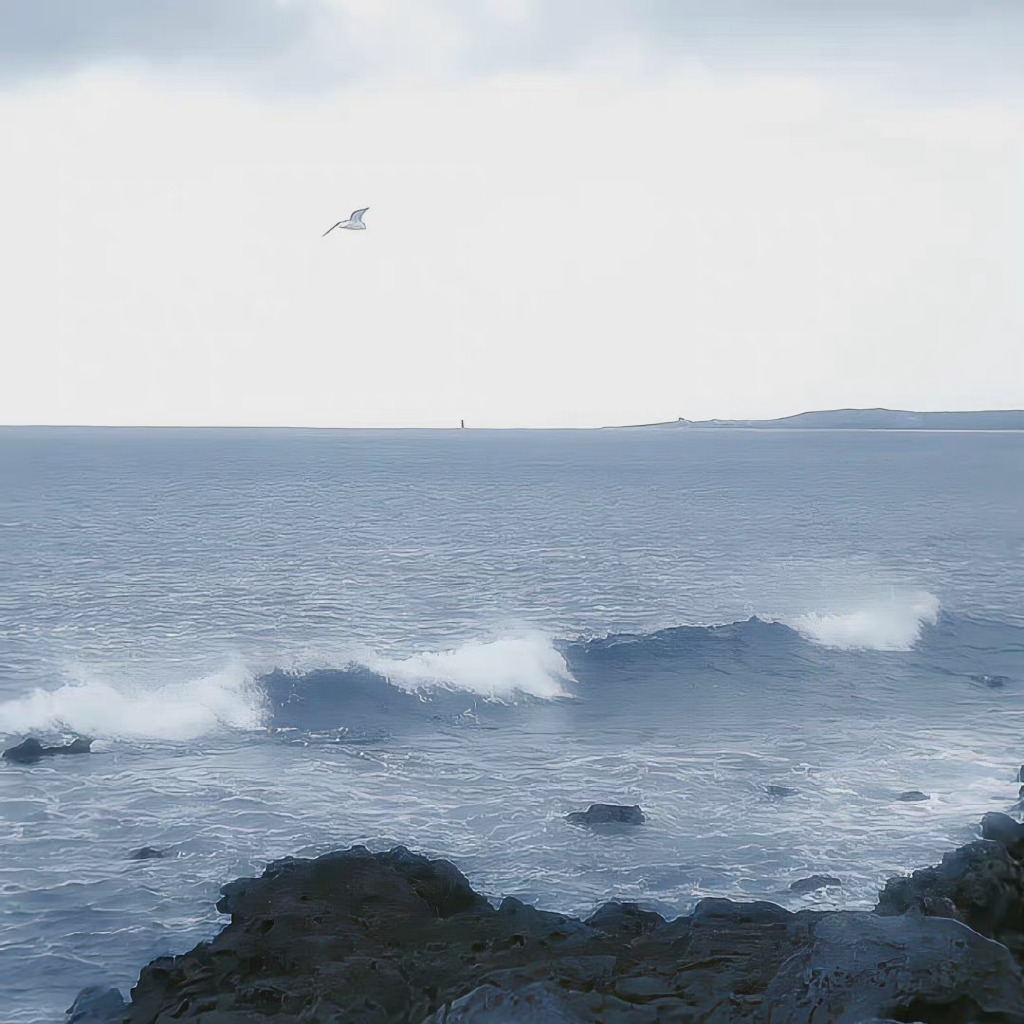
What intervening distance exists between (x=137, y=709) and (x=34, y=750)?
4559 mm

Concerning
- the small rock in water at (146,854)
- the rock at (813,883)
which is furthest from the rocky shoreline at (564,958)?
the small rock in water at (146,854)

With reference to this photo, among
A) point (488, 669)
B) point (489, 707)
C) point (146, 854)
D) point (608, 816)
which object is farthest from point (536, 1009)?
point (488, 669)

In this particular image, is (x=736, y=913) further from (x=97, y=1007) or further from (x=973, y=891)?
(x=97, y=1007)

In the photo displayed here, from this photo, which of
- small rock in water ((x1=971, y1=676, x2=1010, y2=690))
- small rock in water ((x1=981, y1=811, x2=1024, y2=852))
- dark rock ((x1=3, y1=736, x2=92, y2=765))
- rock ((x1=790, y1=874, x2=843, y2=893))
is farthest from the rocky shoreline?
small rock in water ((x1=971, y1=676, x2=1010, y2=690))

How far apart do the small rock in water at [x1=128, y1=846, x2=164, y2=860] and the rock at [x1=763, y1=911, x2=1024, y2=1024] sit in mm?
10839

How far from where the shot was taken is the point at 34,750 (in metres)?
24.0

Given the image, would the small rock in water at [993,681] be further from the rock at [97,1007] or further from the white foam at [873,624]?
the rock at [97,1007]

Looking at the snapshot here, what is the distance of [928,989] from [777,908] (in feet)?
11.8

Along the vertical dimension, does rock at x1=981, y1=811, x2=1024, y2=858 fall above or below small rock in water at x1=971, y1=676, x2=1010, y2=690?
above

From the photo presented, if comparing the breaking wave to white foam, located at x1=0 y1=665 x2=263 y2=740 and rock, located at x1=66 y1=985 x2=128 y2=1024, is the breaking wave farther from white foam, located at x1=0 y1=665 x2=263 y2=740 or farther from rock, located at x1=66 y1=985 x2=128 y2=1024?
rock, located at x1=66 y1=985 x2=128 y2=1024

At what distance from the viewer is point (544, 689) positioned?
108 feet

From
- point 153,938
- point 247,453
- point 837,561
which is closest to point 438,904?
point 153,938

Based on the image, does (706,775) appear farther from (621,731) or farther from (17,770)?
(17,770)

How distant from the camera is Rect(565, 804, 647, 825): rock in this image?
63.5 ft
